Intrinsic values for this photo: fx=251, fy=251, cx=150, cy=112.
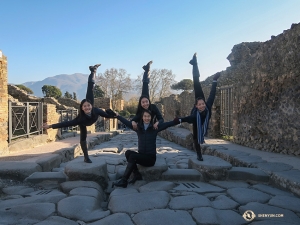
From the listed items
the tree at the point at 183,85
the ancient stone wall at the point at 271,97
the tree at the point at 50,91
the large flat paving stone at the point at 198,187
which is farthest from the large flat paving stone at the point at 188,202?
the tree at the point at 183,85

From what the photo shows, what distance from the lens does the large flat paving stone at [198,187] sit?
3279 mm

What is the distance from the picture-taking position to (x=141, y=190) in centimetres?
328

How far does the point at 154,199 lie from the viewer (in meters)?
2.86

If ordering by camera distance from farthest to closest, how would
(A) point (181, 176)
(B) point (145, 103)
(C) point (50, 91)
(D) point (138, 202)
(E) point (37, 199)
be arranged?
1. (C) point (50, 91)
2. (B) point (145, 103)
3. (A) point (181, 176)
4. (E) point (37, 199)
5. (D) point (138, 202)

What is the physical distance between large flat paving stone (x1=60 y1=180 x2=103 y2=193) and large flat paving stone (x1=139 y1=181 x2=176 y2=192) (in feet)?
1.95

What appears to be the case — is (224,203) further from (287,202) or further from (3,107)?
(3,107)

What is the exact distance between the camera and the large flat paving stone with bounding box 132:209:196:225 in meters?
2.34

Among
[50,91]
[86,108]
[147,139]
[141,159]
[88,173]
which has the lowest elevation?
[88,173]

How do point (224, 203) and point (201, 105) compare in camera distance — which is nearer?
point (224, 203)

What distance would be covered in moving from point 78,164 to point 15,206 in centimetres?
116

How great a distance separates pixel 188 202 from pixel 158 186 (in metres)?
0.65

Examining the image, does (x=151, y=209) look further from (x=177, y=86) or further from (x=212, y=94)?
(x=177, y=86)

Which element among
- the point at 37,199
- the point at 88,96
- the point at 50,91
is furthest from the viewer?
the point at 50,91

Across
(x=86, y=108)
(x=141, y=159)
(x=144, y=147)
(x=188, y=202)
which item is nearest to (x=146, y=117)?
(x=144, y=147)
